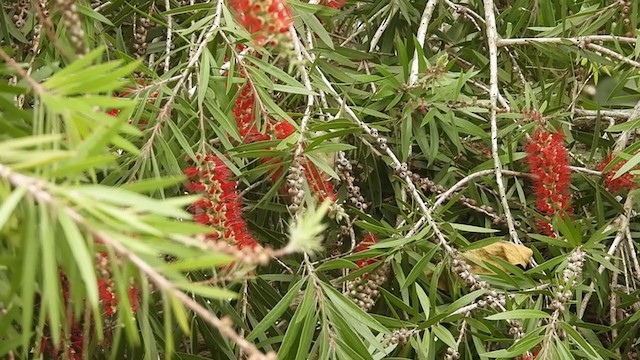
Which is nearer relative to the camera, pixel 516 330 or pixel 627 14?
pixel 516 330

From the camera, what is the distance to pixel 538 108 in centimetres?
151

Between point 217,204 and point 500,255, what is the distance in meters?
0.59

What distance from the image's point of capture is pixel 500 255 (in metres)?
1.35

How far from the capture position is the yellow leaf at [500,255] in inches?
51.4

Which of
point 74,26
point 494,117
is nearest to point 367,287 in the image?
point 494,117

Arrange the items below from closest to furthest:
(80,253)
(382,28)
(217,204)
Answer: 1. (80,253)
2. (217,204)
3. (382,28)

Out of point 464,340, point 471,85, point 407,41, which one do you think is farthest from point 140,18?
point 464,340

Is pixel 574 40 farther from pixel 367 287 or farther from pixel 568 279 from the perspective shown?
pixel 367 287

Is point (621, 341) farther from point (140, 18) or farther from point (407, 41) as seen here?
point (140, 18)

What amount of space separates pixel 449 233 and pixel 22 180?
0.93 m

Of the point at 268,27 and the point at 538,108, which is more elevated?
the point at 268,27

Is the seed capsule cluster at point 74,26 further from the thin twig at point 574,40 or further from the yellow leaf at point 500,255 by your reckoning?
the thin twig at point 574,40

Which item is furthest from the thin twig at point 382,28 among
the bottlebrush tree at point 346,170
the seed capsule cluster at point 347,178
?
the seed capsule cluster at point 347,178

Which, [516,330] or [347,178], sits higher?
[347,178]
